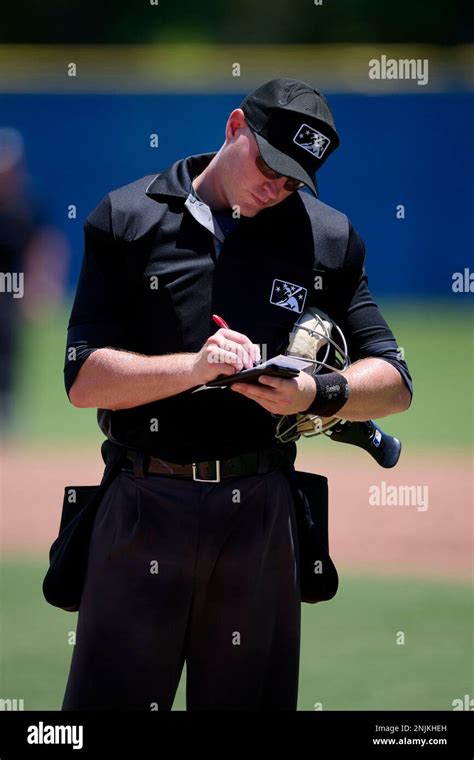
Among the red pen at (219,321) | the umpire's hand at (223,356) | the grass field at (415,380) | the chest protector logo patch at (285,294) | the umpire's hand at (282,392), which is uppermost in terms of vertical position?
the grass field at (415,380)

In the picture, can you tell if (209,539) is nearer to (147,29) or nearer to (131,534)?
(131,534)

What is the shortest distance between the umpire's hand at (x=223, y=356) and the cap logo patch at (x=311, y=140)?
1.46 feet

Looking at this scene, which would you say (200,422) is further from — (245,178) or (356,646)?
(356,646)

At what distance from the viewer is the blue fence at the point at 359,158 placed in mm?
13078

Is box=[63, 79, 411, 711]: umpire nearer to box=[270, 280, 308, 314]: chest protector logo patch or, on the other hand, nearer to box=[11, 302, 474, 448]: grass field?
box=[270, 280, 308, 314]: chest protector logo patch

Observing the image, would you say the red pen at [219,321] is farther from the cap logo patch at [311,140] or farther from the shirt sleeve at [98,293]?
the cap logo patch at [311,140]

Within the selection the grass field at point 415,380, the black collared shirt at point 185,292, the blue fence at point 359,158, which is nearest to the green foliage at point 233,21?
the blue fence at point 359,158

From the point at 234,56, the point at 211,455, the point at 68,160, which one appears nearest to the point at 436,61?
the point at 234,56

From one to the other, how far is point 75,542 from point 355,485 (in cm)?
581

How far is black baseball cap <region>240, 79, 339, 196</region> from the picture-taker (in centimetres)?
236

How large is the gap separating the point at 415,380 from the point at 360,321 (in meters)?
9.80

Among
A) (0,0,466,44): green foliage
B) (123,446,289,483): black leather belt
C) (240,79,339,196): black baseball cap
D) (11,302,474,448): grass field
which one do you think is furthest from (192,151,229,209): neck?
(0,0,466,44): green foliage

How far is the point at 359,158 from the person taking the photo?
13.4 m

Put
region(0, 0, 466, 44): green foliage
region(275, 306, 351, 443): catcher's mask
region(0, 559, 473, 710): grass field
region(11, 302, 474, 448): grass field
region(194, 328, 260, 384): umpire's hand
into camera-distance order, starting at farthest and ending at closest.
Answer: region(0, 0, 466, 44): green foliage, region(11, 302, 474, 448): grass field, region(0, 559, 473, 710): grass field, region(275, 306, 351, 443): catcher's mask, region(194, 328, 260, 384): umpire's hand
